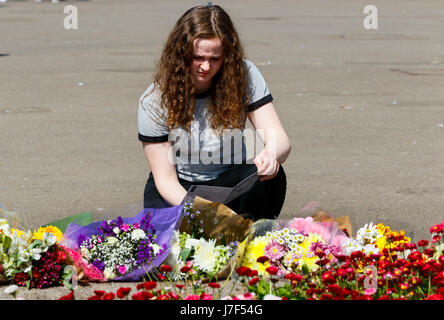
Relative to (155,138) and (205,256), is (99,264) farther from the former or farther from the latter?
(155,138)

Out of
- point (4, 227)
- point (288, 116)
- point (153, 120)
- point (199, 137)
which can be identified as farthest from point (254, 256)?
point (288, 116)

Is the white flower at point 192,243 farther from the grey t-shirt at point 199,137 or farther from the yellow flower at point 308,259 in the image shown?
the grey t-shirt at point 199,137

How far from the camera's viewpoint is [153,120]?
14.4ft

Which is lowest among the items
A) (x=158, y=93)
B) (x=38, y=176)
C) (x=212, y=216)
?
(x=38, y=176)

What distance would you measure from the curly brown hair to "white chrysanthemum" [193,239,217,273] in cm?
75

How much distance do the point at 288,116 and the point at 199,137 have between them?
4479 mm

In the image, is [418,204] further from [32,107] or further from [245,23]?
[245,23]

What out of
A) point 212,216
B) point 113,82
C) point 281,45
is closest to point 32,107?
point 113,82

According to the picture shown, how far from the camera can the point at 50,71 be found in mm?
12438

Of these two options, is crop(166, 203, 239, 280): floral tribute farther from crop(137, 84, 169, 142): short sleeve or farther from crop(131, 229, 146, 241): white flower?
crop(137, 84, 169, 142): short sleeve

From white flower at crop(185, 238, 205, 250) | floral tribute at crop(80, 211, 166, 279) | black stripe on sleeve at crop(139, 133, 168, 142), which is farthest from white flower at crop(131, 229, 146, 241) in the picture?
black stripe on sleeve at crop(139, 133, 168, 142)

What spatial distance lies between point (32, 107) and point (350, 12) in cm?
1535

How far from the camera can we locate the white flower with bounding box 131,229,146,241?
385 centimetres

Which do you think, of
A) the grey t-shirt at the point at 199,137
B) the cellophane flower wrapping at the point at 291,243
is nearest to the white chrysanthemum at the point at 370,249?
the cellophane flower wrapping at the point at 291,243
